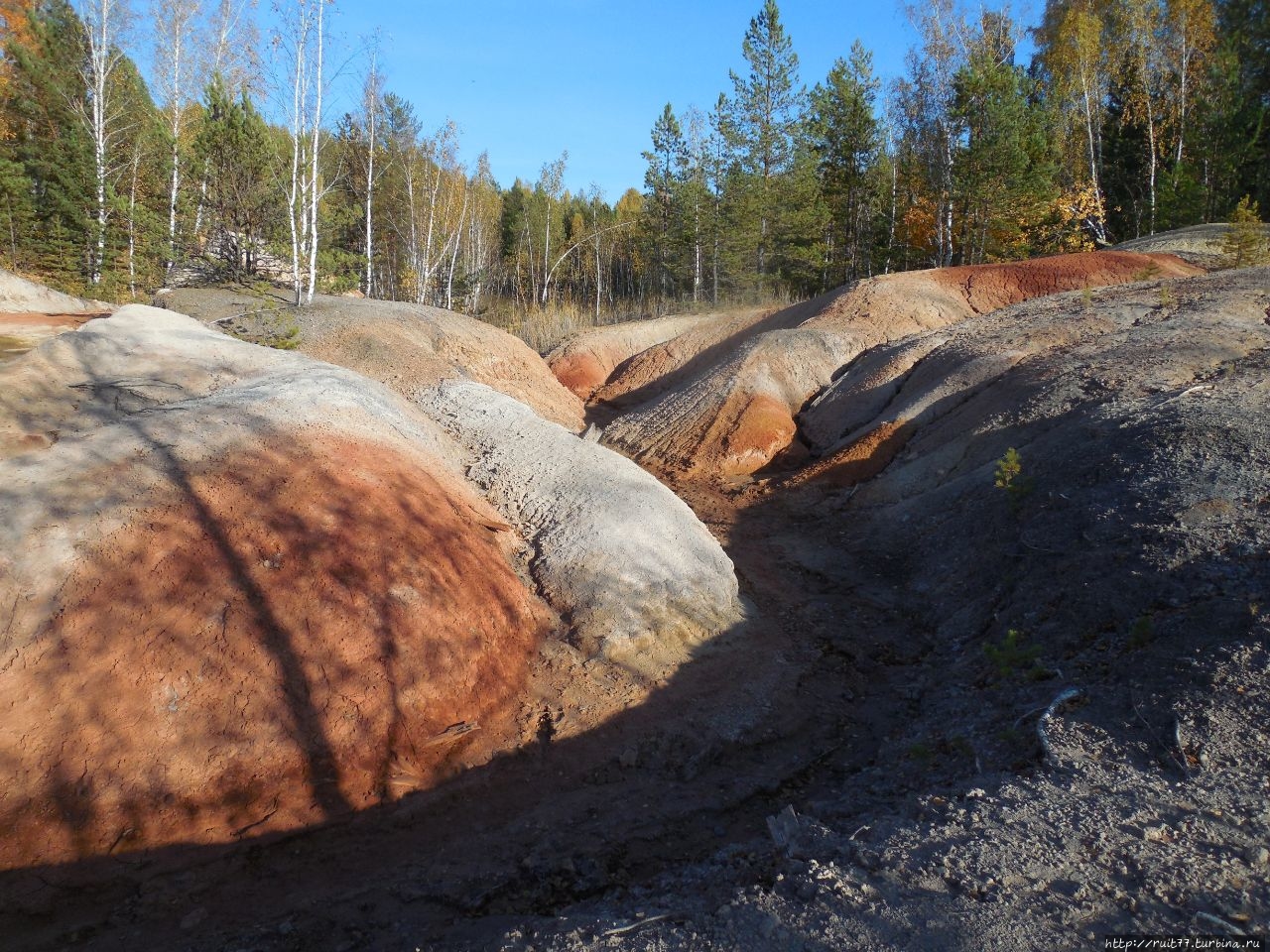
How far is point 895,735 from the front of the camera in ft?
16.8

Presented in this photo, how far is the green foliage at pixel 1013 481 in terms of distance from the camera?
282 inches

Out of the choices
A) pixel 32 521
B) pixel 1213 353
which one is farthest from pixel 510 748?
pixel 1213 353

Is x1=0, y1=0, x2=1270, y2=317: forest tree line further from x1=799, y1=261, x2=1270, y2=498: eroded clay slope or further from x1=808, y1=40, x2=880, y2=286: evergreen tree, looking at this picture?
x1=799, y1=261, x2=1270, y2=498: eroded clay slope

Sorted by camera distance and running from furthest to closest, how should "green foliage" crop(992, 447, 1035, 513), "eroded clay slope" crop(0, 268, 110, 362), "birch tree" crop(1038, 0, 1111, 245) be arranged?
"birch tree" crop(1038, 0, 1111, 245) → "eroded clay slope" crop(0, 268, 110, 362) → "green foliage" crop(992, 447, 1035, 513)

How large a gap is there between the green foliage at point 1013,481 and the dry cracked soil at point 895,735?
4cm

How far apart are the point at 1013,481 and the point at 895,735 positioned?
135 inches

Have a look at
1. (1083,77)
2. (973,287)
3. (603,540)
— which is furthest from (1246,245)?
(1083,77)

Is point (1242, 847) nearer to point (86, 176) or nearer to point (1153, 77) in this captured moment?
point (86, 176)

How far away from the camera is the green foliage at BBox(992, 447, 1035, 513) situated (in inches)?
282

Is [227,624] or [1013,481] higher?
[1013,481]

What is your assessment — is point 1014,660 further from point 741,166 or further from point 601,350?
point 741,166

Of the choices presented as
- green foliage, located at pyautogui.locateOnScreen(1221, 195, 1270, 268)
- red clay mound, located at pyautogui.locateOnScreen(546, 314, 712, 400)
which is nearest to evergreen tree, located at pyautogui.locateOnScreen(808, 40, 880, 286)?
red clay mound, located at pyautogui.locateOnScreen(546, 314, 712, 400)

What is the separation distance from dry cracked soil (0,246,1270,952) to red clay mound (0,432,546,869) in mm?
182

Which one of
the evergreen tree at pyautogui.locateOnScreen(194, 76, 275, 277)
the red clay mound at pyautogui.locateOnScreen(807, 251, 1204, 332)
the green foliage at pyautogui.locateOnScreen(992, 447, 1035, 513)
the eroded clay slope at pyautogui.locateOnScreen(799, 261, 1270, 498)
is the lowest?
the green foliage at pyautogui.locateOnScreen(992, 447, 1035, 513)
